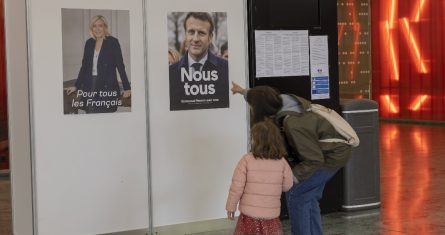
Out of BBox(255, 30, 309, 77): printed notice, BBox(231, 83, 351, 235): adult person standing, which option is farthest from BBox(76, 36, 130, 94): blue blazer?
BBox(231, 83, 351, 235): adult person standing

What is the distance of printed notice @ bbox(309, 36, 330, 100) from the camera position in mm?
7637

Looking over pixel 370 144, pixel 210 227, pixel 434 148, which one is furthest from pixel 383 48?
pixel 210 227

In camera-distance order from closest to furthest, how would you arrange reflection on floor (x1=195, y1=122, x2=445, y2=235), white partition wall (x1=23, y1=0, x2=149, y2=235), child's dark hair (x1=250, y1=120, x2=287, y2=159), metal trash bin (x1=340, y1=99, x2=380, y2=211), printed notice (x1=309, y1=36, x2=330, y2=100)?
1. child's dark hair (x1=250, y1=120, x2=287, y2=159)
2. white partition wall (x1=23, y1=0, x2=149, y2=235)
3. reflection on floor (x1=195, y1=122, x2=445, y2=235)
4. printed notice (x1=309, y1=36, x2=330, y2=100)
5. metal trash bin (x1=340, y1=99, x2=380, y2=211)

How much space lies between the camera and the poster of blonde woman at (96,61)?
6297 mm

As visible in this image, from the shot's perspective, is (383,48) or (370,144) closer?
(370,144)

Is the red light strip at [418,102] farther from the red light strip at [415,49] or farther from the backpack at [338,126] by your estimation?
the backpack at [338,126]

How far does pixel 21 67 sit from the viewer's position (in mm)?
6395

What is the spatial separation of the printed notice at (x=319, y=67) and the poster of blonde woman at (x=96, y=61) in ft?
6.85

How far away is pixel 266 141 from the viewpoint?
473cm

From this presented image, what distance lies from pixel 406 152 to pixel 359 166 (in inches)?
271

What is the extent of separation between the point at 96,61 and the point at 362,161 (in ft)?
10.8

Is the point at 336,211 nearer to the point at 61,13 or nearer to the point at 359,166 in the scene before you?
the point at 359,166

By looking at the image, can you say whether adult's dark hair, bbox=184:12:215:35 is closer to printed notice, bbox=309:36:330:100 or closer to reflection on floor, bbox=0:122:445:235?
printed notice, bbox=309:36:330:100

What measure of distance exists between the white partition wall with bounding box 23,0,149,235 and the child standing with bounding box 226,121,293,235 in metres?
2.01
